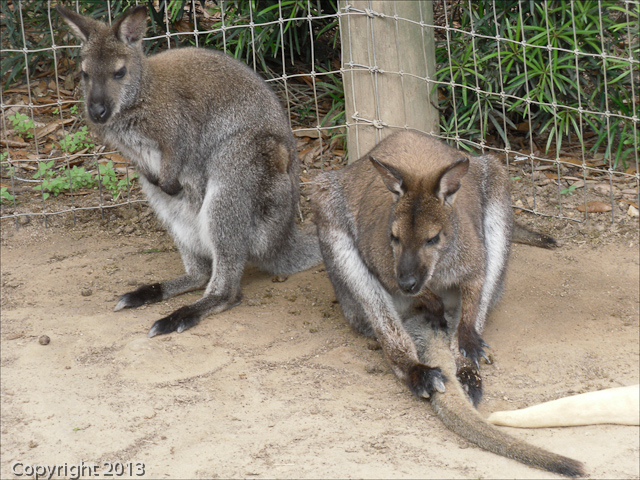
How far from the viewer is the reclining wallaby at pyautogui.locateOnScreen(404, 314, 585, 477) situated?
2861 millimetres

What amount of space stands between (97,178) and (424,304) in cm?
305

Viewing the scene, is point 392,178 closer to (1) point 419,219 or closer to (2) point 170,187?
(1) point 419,219

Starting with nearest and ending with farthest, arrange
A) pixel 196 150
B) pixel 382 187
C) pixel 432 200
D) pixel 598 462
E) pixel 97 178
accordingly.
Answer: pixel 598 462 → pixel 432 200 → pixel 382 187 → pixel 196 150 → pixel 97 178

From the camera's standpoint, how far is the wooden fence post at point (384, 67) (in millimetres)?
4922

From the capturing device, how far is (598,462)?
2.93 meters

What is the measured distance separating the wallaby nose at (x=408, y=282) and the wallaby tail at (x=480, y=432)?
1.47 ft

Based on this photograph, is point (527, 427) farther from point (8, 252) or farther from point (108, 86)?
point (8, 252)

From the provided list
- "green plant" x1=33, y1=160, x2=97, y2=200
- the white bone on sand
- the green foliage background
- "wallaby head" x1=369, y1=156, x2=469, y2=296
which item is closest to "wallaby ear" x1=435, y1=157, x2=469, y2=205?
"wallaby head" x1=369, y1=156, x2=469, y2=296

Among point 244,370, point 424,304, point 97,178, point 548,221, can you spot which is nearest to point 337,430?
point 244,370

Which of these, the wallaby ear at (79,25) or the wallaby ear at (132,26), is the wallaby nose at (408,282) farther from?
the wallaby ear at (79,25)

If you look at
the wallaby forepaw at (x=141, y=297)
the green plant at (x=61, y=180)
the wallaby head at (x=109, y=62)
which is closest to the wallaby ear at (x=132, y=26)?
the wallaby head at (x=109, y=62)

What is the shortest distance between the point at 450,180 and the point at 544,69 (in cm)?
226

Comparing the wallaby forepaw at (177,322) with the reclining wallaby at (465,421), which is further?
the wallaby forepaw at (177,322)

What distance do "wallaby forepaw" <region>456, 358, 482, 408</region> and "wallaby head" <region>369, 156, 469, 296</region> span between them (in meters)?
0.45
